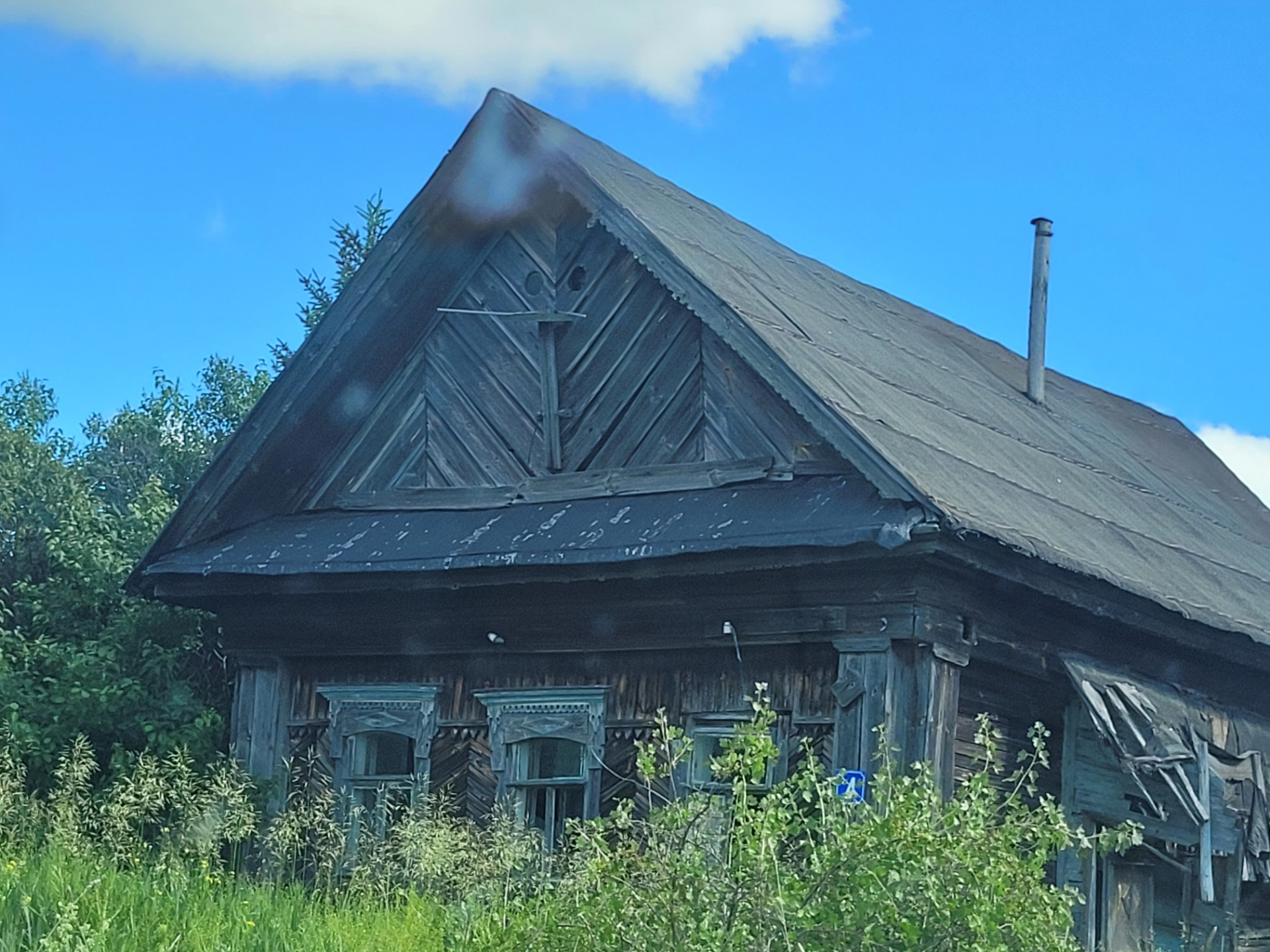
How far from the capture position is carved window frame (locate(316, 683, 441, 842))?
12.7 meters

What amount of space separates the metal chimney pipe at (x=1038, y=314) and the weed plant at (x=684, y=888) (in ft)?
24.1

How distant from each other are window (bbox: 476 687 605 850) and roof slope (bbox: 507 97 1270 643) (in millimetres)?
2632

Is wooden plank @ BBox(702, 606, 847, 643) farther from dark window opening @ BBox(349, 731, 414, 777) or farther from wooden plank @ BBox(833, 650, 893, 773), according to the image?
dark window opening @ BBox(349, 731, 414, 777)

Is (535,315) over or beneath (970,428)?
over

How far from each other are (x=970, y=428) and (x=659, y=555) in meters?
3.07

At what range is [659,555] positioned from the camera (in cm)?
1102

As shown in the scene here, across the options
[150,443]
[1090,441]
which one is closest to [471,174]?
[1090,441]

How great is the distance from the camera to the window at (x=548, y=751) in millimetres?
11984

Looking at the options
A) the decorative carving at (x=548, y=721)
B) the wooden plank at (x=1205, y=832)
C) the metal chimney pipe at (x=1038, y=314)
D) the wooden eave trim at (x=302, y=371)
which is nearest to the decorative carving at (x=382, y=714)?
the decorative carving at (x=548, y=721)

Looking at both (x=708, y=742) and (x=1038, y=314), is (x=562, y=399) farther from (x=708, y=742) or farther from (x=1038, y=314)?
(x=1038, y=314)

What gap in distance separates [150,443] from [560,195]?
1394 cm

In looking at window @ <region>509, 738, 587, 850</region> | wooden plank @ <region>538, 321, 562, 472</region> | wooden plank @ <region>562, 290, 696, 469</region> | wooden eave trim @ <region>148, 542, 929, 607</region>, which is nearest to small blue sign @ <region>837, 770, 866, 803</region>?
wooden eave trim @ <region>148, 542, 929, 607</region>

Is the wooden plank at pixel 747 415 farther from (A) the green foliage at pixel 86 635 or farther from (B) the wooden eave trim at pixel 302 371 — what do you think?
(A) the green foliage at pixel 86 635

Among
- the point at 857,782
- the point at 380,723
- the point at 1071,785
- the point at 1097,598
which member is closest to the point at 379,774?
the point at 380,723
